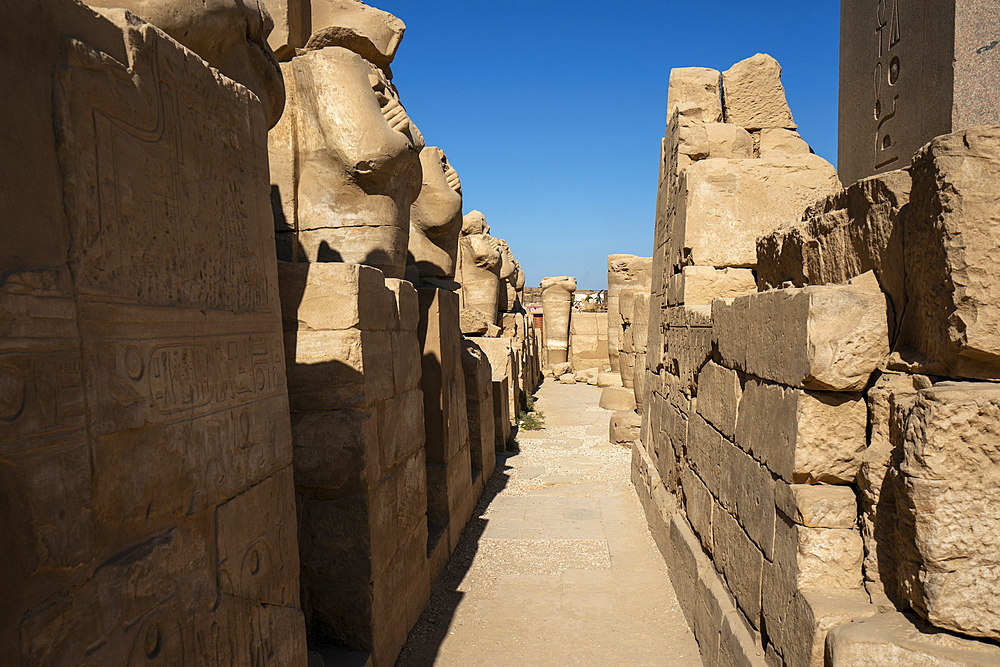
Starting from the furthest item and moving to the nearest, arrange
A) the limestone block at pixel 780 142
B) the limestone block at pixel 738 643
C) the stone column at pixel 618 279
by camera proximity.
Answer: the stone column at pixel 618 279, the limestone block at pixel 780 142, the limestone block at pixel 738 643

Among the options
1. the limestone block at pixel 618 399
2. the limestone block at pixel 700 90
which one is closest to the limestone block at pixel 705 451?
the limestone block at pixel 700 90

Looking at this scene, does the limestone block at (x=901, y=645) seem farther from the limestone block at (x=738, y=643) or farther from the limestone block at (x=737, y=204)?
the limestone block at (x=737, y=204)

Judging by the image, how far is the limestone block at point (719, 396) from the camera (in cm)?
313

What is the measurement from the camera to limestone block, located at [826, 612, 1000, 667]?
1.68 metres

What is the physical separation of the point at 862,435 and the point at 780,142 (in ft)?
13.7


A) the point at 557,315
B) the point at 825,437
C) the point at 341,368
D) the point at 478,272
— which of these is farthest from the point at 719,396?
the point at 557,315

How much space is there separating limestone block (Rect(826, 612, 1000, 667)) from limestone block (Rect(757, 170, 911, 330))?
997 mm

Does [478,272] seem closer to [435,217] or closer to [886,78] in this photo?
[435,217]

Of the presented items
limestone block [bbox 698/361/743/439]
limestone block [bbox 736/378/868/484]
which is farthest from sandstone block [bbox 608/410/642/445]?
limestone block [bbox 736/378/868/484]

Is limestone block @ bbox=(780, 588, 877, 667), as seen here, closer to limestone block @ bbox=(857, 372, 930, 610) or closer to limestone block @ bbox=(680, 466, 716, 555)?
limestone block @ bbox=(857, 372, 930, 610)

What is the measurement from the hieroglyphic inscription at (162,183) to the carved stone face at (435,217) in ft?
10.9

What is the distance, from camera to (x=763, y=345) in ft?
8.75

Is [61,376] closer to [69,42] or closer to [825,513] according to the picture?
[69,42]

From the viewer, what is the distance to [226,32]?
204 centimetres
